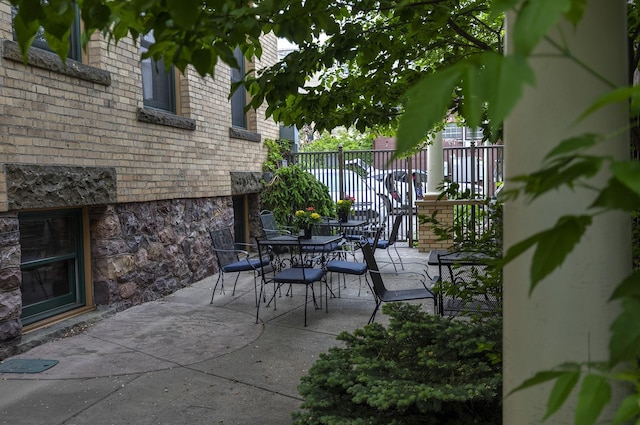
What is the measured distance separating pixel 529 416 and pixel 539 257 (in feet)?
2.82

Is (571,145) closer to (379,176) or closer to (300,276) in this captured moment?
(300,276)

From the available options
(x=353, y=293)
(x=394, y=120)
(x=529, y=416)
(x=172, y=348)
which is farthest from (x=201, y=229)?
(x=529, y=416)

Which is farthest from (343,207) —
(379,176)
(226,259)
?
(226,259)

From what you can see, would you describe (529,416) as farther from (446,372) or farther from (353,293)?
(353,293)

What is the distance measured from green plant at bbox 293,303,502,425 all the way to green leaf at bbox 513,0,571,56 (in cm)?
170

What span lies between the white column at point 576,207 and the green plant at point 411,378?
0.88 metres

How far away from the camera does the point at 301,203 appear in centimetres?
1106

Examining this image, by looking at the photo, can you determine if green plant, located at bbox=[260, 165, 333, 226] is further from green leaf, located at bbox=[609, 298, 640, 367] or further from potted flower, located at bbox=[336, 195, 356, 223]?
green leaf, located at bbox=[609, 298, 640, 367]

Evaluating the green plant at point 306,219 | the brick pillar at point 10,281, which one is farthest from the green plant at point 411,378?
the green plant at point 306,219

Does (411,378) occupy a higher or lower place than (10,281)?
lower

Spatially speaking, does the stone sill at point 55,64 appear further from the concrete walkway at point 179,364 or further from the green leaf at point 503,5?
the green leaf at point 503,5

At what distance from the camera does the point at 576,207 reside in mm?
1261

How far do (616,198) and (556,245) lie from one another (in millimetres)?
105

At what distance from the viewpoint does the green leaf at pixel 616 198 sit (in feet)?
2.55
